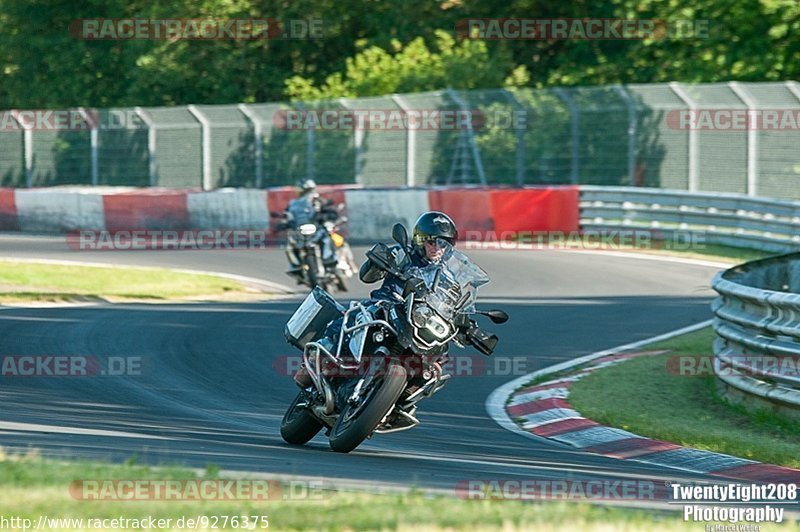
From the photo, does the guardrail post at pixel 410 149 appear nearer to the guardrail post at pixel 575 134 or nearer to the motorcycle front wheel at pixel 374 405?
the guardrail post at pixel 575 134

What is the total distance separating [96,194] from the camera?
96.7ft

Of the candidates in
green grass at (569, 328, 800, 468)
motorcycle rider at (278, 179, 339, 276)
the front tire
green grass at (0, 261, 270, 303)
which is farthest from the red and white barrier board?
the front tire

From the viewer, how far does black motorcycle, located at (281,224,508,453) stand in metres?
8.49

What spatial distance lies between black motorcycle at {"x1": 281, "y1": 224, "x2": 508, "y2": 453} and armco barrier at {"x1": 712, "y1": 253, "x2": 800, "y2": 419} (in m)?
2.72

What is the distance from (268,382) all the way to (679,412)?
349cm

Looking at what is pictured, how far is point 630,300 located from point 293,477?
11597 millimetres

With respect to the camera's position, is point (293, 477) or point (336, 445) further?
point (336, 445)

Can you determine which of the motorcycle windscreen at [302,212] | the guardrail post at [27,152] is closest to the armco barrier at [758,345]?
the motorcycle windscreen at [302,212]

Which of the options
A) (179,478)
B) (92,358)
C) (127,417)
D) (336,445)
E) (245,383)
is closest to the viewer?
(179,478)

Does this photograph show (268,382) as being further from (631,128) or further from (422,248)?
(631,128)

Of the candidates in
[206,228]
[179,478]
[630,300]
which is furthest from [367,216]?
[179,478]

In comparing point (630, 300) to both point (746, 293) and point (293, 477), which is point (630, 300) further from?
point (293, 477)

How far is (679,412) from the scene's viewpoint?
37.2 feet

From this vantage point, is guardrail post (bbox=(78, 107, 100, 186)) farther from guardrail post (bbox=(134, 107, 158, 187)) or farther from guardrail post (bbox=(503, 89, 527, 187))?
guardrail post (bbox=(503, 89, 527, 187))
